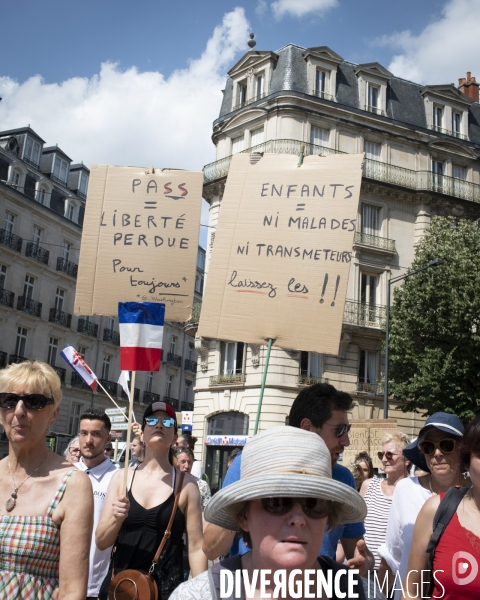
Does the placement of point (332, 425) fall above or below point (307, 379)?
below

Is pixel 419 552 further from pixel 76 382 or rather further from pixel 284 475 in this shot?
pixel 76 382

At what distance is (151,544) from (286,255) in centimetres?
296

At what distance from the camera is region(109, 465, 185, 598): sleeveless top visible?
4.08 metres

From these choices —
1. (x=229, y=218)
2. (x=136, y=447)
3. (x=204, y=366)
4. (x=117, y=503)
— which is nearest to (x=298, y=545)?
(x=117, y=503)

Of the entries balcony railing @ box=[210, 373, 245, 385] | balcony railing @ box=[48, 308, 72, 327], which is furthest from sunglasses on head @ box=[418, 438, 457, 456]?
balcony railing @ box=[48, 308, 72, 327]

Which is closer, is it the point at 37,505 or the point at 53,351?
the point at 37,505

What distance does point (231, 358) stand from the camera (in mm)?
29406

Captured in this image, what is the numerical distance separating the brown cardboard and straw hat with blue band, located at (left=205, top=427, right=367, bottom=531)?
4.48 metres

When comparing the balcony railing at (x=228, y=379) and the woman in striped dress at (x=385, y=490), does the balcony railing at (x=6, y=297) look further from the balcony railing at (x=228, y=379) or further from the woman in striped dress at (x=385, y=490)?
the woman in striped dress at (x=385, y=490)

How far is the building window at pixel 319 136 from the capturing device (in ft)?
97.8

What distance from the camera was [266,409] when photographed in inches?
1084

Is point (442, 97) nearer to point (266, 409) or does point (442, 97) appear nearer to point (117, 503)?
point (266, 409)

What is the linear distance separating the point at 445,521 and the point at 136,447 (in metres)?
5.17

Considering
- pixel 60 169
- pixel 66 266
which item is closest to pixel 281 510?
pixel 66 266
